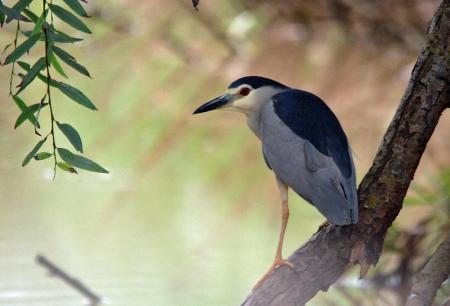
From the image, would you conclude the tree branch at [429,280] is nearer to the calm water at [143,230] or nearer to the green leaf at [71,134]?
the green leaf at [71,134]

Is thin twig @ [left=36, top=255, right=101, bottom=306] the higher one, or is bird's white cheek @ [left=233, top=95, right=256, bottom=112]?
bird's white cheek @ [left=233, top=95, right=256, bottom=112]

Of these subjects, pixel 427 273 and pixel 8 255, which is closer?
pixel 427 273

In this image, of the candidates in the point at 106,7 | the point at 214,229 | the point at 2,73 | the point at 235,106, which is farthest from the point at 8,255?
the point at 106,7

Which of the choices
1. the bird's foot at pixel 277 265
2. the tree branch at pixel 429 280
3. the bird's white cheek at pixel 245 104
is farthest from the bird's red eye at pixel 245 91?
the tree branch at pixel 429 280

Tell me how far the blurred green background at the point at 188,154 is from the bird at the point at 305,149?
0.88 meters

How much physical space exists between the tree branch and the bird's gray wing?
0.70ft

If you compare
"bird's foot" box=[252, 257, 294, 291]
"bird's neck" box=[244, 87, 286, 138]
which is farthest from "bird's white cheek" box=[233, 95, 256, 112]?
"bird's foot" box=[252, 257, 294, 291]

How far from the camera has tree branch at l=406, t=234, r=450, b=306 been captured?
6.96ft

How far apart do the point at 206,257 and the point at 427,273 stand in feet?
5.44

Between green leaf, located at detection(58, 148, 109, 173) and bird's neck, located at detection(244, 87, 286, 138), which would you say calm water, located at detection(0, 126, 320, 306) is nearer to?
bird's neck, located at detection(244, 87, 286, 138)

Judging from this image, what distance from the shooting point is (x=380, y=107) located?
5629 mm

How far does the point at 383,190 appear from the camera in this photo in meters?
2.00

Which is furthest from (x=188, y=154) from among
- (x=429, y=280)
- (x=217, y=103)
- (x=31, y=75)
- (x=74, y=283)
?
(x=31, y=75)

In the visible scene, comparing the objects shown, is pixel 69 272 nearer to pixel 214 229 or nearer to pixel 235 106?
pixel 214 229
